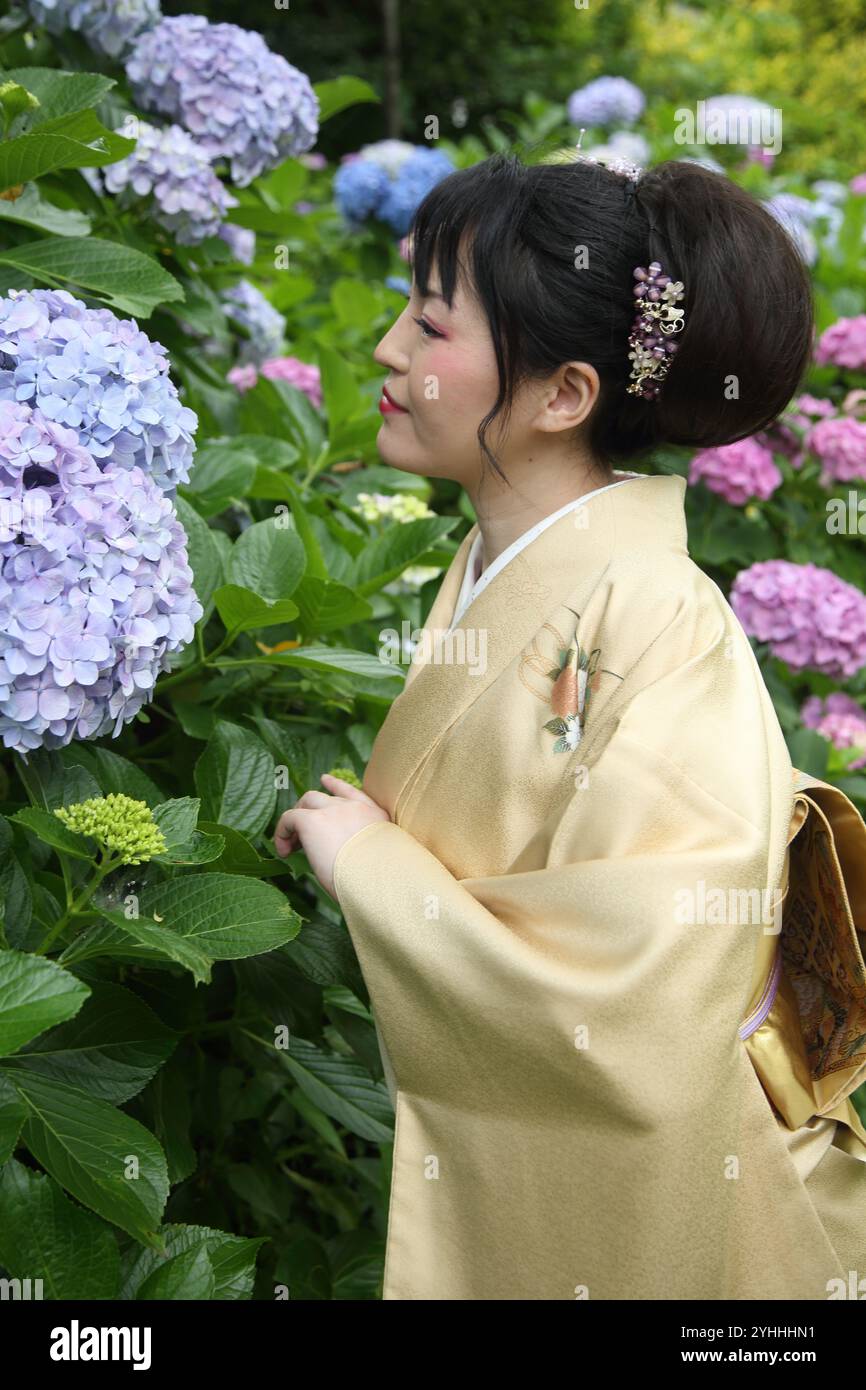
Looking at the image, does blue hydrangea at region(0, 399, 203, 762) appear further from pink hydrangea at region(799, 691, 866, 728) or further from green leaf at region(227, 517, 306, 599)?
pink hydrangea at region(799, 691, 866, 728)

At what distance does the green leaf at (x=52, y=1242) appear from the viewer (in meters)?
1.13

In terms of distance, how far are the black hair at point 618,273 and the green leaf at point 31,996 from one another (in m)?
0.66

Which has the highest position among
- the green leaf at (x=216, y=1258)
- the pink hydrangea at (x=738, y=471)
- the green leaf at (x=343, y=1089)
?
the pink hydrangea at (x=738, y=471)

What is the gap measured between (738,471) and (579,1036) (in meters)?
1.65

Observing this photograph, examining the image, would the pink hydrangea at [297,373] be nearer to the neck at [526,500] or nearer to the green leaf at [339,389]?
the green leaf at [339,389]

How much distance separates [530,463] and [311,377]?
3.93 ft

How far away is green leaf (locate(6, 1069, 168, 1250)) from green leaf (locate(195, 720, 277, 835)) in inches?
11.8

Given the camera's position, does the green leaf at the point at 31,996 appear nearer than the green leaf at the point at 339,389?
Yes

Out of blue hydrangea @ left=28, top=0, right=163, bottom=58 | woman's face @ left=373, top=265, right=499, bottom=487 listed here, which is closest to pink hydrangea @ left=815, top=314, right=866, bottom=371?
blue hydrangea @ left=28, top=0, right=163, bottom=58

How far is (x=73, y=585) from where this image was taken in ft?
3.58

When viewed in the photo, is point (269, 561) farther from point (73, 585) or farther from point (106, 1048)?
point (106, 1048)

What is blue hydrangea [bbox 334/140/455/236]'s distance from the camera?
341cm

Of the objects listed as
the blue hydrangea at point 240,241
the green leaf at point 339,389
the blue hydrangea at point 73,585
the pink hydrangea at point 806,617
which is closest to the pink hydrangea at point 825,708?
the pink hydrangea at point 806,617

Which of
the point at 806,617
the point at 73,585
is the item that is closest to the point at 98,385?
the point at 73,585
